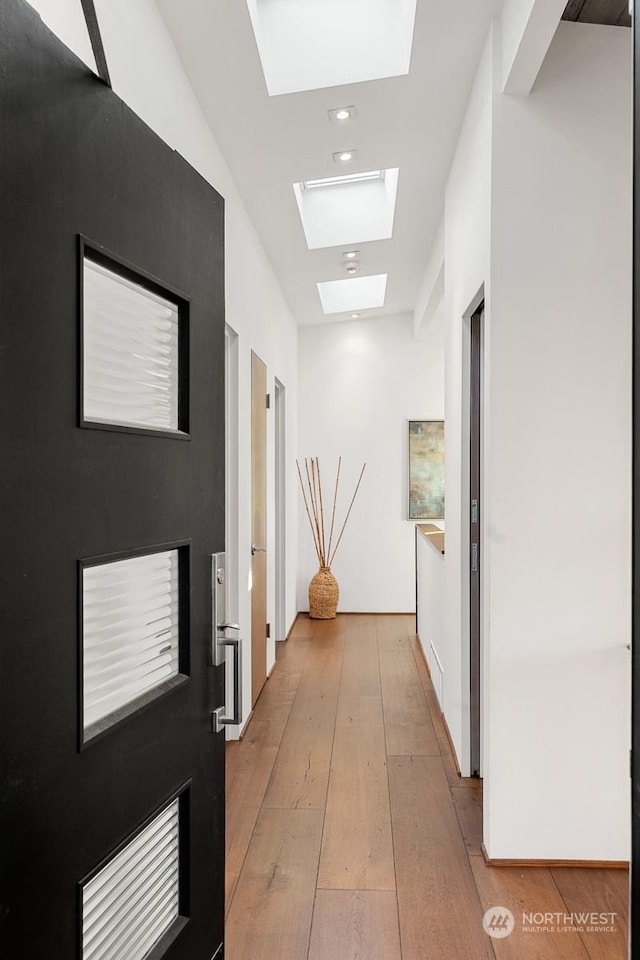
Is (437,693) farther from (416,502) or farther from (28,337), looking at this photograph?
(28,337)

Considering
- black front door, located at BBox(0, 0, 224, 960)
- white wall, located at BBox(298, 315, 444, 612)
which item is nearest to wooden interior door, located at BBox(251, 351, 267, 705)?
white wall, located at BBox(298, 315, 444, 612)

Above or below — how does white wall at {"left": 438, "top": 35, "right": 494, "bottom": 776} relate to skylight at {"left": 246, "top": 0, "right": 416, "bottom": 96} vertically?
below

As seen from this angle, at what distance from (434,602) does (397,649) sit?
3.46ft

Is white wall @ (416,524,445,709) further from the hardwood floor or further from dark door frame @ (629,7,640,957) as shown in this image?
dark door frame @ (629,7,640,957)

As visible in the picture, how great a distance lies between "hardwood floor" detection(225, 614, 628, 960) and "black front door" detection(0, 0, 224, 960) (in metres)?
0.64

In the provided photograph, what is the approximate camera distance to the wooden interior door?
12.3ft

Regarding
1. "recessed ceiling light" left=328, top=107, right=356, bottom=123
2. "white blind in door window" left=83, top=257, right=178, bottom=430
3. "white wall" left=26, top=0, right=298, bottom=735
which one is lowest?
"white blind in door window" left=83, top=257, right=178, bottom=430

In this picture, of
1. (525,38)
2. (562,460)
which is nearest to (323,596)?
(562,460)

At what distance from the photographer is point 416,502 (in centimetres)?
624

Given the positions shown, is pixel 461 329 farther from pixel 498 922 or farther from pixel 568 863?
pixel 498 922

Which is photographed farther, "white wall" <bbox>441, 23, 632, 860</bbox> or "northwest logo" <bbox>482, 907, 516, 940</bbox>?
"white wall" <bbox>441, 23, 632, 860</bbox>

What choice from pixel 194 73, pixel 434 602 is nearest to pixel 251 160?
pixel 194 73

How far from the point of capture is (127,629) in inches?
43.5

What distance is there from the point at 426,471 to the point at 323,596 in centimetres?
153
